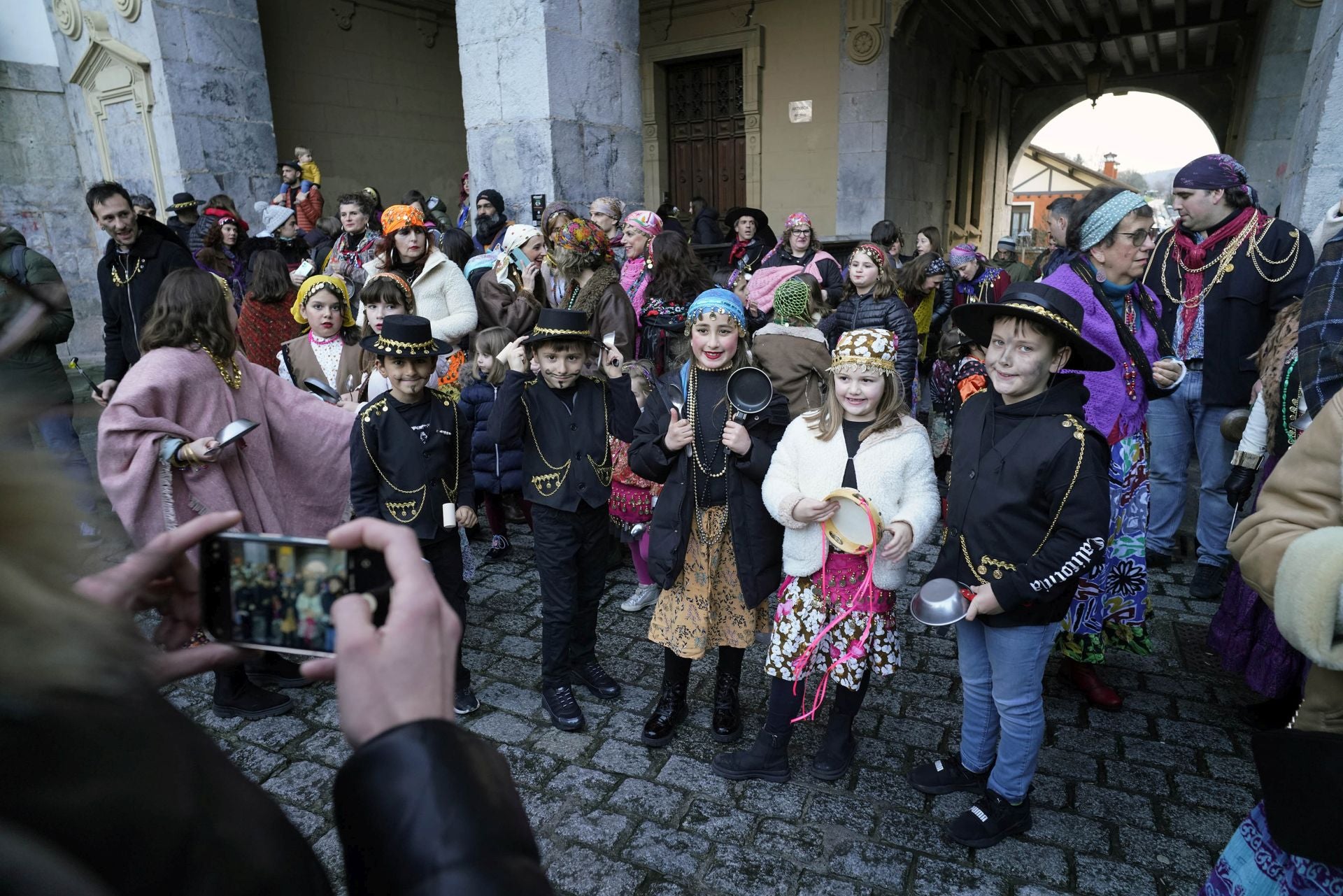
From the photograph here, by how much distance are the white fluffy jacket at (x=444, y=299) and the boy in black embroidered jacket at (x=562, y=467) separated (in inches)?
68.4

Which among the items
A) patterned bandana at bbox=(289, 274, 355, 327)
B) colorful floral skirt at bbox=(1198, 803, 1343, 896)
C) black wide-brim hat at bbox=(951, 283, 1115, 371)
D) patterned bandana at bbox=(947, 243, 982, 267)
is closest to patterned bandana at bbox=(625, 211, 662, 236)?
patterned bandana at bbox=(289, 274, 355, 327)

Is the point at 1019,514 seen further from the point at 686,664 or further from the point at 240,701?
the point at 240,701

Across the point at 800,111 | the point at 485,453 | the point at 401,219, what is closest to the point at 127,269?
the point at 401,219

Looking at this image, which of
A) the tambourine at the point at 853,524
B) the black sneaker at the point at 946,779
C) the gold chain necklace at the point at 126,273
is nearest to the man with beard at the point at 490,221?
the gold chain necklace at the point at 126,273

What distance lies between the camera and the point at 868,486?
277cm

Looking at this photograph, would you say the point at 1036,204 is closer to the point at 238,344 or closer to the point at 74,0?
the point at 74,0

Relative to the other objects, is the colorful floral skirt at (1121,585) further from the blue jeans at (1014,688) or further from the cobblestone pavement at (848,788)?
the blue jeans at (1014,688)

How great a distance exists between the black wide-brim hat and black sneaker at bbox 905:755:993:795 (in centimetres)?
148

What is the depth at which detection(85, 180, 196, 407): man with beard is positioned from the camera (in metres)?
4.75

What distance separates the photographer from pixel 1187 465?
447cm

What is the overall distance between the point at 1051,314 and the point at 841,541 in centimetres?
99

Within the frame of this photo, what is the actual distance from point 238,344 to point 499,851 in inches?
132

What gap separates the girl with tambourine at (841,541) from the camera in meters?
2.77

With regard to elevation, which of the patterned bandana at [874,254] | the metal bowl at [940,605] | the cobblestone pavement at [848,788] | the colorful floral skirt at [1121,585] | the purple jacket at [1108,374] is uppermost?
the patterned bandana at [874,254]
